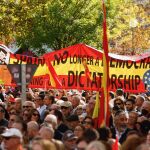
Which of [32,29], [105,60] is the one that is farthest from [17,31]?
[105,60]

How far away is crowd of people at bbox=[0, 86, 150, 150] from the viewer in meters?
8.88

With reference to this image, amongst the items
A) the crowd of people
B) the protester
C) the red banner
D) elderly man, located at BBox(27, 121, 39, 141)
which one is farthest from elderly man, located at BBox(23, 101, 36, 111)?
the protester

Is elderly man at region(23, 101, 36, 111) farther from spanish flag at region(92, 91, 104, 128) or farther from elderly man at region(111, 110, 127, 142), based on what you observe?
elderly man at region(111, 110, 127, 142)

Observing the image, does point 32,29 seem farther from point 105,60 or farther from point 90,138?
point 90,138

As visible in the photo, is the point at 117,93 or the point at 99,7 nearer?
the point at 117,93

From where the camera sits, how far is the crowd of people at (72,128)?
8875mm

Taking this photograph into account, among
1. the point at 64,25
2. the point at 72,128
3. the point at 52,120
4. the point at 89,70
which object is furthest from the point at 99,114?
the point at 64,25

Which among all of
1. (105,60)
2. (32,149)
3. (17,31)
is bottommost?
(32,149)

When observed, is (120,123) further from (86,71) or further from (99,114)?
(86,71)

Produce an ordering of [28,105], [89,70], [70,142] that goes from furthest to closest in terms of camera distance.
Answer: [89,70] → [28,105] → [70,142]

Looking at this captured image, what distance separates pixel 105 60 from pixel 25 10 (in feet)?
68.2

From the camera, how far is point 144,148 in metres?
8.23

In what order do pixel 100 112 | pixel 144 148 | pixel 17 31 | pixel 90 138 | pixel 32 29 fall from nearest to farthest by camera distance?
1. pixel 144 148
2. pixel 90 138
3. pixel 100 112
4. pixel 17 31
5. pixel 32 29

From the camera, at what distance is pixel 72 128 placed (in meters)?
12.5
